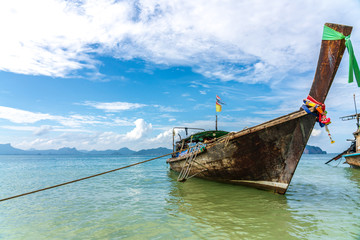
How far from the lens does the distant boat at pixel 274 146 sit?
675 centimetres

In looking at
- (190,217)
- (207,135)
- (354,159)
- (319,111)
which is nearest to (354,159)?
(354,159)

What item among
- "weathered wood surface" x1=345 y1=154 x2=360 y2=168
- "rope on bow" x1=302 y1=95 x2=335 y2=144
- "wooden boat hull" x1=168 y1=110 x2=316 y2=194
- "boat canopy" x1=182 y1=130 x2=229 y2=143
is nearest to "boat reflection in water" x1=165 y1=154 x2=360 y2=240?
"wooden boat hull" x1=168 y1=110 x2=316 y2=194

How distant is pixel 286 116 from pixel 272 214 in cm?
363

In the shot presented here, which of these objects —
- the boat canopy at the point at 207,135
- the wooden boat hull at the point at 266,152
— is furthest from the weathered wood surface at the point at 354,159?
the wooden boat hull at the point at 266,152

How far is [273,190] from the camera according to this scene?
328 inches

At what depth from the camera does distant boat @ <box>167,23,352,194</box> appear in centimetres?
675

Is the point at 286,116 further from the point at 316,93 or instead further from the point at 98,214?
the point at 98,214

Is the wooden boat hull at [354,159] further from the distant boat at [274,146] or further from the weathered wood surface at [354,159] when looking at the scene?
the distant boat at [274,146]

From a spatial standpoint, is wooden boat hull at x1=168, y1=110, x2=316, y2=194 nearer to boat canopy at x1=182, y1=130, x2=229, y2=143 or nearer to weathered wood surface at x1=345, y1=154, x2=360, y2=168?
boat canopy at x1=182, y1=130, x2=229, y2=143

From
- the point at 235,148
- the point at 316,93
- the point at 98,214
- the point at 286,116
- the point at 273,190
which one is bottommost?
the point at 98,214

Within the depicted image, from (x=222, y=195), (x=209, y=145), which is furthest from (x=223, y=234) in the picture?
(x=209, y=145)

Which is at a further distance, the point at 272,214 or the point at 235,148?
the point at 235,148

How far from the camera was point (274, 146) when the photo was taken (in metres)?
7.87

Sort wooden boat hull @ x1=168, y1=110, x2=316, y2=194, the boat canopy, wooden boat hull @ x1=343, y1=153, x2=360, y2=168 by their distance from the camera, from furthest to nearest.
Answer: wooden boat hull @ x1=343, y1=153, x2=360, y2=168 < the boat canopy < wooden boat hull @ x1=168, y1=110, x2=316, y2=194
